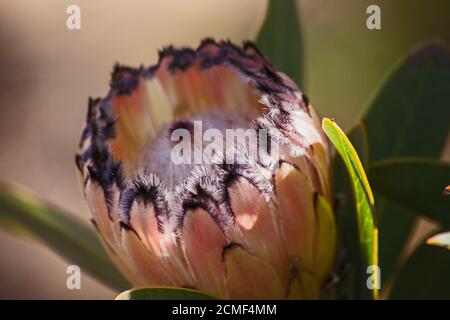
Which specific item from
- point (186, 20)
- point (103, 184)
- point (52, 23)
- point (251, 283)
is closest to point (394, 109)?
point (251, 283)

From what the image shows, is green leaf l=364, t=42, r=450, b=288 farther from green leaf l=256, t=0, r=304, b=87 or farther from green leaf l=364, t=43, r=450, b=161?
green leaf l=256, t=0, r=304, b=87

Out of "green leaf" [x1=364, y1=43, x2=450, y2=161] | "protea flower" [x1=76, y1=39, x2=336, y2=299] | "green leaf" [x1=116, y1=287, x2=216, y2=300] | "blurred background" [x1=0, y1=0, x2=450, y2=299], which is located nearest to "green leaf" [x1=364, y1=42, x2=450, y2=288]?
"green leaf" [x1=364, y1=43, x2=450, y2=161]

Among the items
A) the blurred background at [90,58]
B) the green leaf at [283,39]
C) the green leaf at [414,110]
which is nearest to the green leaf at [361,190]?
the green leaf at [414,110]

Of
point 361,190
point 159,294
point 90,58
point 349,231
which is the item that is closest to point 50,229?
point 159,294

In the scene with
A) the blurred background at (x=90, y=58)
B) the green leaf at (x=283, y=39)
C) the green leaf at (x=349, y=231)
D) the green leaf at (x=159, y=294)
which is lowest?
the green leaf at (x=159, y=294)

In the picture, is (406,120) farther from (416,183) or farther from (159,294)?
(159,294)

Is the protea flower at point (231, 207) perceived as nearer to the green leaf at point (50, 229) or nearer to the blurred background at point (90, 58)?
the green leaf at point (50, 229)
